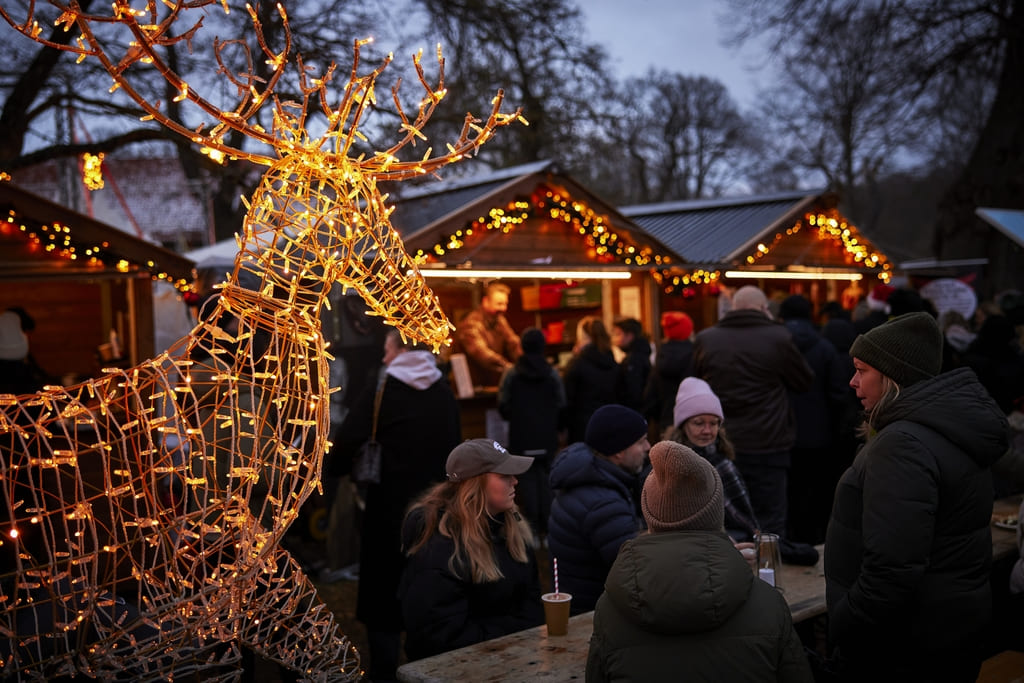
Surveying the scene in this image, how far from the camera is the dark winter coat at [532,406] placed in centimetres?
723

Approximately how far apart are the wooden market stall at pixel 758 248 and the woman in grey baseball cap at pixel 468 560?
21.2 ft

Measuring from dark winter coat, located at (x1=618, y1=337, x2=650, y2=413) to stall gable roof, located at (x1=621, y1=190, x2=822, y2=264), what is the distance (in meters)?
2.23

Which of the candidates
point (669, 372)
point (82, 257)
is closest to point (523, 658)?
point (669, 372)

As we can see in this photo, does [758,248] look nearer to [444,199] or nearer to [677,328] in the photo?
[677,328]

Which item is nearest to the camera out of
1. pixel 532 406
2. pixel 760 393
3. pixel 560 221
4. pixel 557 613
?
pixel 557 613

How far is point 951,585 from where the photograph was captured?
8.89 ft

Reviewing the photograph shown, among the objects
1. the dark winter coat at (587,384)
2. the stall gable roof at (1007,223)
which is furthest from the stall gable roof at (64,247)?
the stall gable roof at (1007,223)

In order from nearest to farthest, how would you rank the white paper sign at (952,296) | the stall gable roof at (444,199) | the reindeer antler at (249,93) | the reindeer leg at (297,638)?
the reindeer antler at (249,93), the reindeer leg at (297,638), the stall gable roof at (444,199), the white paper sign at (952,296)

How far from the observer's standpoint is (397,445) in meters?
4.80

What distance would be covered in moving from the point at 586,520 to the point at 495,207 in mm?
4892

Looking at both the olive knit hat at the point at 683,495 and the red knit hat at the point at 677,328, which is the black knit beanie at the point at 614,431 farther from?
the red knit hat at the point at 677,328

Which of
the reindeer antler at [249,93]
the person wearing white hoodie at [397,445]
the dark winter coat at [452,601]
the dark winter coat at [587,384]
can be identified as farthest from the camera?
the dark winter coat at [587,384]

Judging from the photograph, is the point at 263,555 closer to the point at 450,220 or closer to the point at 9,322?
the point at 9,322

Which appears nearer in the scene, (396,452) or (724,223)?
(396,452)
